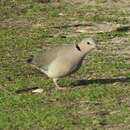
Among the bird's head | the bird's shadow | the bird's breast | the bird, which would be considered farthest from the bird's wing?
the bird's shadow

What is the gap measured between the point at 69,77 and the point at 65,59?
3.86ft

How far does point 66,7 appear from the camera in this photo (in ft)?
53.9

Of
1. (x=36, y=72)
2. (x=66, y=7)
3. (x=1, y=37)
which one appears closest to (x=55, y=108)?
(x=36, y=72)

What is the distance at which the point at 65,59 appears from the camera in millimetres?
9672

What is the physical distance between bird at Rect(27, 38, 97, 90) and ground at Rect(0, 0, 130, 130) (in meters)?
0.30

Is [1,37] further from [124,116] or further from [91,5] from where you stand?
[124,116]

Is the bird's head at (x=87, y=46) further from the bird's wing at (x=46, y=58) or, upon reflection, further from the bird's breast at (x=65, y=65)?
the bird's wing at (x=46, y=58)

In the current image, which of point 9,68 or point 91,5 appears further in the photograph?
point 91,5

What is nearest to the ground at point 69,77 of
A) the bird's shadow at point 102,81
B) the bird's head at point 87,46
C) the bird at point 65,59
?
the bird's shadow at point 102,81

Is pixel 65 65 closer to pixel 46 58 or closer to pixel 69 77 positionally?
pixel 46 58

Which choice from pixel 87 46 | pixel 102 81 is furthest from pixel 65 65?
pixel 102 81

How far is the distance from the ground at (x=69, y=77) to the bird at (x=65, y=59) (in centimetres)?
30

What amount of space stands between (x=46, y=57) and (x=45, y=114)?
1292mm

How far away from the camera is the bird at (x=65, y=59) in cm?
966
